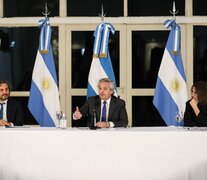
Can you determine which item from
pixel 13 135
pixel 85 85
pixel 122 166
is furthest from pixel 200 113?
pixel 85 85


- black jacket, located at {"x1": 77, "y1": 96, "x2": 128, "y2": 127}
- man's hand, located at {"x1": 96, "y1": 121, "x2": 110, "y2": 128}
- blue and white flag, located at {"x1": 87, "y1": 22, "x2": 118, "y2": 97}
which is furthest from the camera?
blue and white flag, located at {"x1": 87, "y1": 22, "x2": 118, "y2": 97}

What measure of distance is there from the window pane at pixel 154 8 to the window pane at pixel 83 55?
44 centimetres

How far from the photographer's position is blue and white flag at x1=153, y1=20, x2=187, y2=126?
6.54 meters

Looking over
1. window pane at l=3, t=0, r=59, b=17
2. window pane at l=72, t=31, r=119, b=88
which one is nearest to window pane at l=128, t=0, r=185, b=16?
window pane at l=72, t=31, r=119, b=88

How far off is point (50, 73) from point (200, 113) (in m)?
2.32

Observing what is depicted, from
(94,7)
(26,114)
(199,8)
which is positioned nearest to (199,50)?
(199,8)

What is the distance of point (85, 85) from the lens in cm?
718

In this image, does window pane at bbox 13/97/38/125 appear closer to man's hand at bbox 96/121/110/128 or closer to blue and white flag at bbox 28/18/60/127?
blue and white flag at bbox 28/18/60/127

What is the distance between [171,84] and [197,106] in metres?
1.34

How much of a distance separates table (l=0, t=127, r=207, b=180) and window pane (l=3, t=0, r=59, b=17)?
3.13 metres

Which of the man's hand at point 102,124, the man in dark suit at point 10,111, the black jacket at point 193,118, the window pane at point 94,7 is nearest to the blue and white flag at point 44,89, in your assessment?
the window pane at point 94,7

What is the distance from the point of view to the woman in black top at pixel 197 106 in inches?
205

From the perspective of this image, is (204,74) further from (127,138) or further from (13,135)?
(13,135)

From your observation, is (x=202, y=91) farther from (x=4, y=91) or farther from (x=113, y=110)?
(x=4, y=91)
